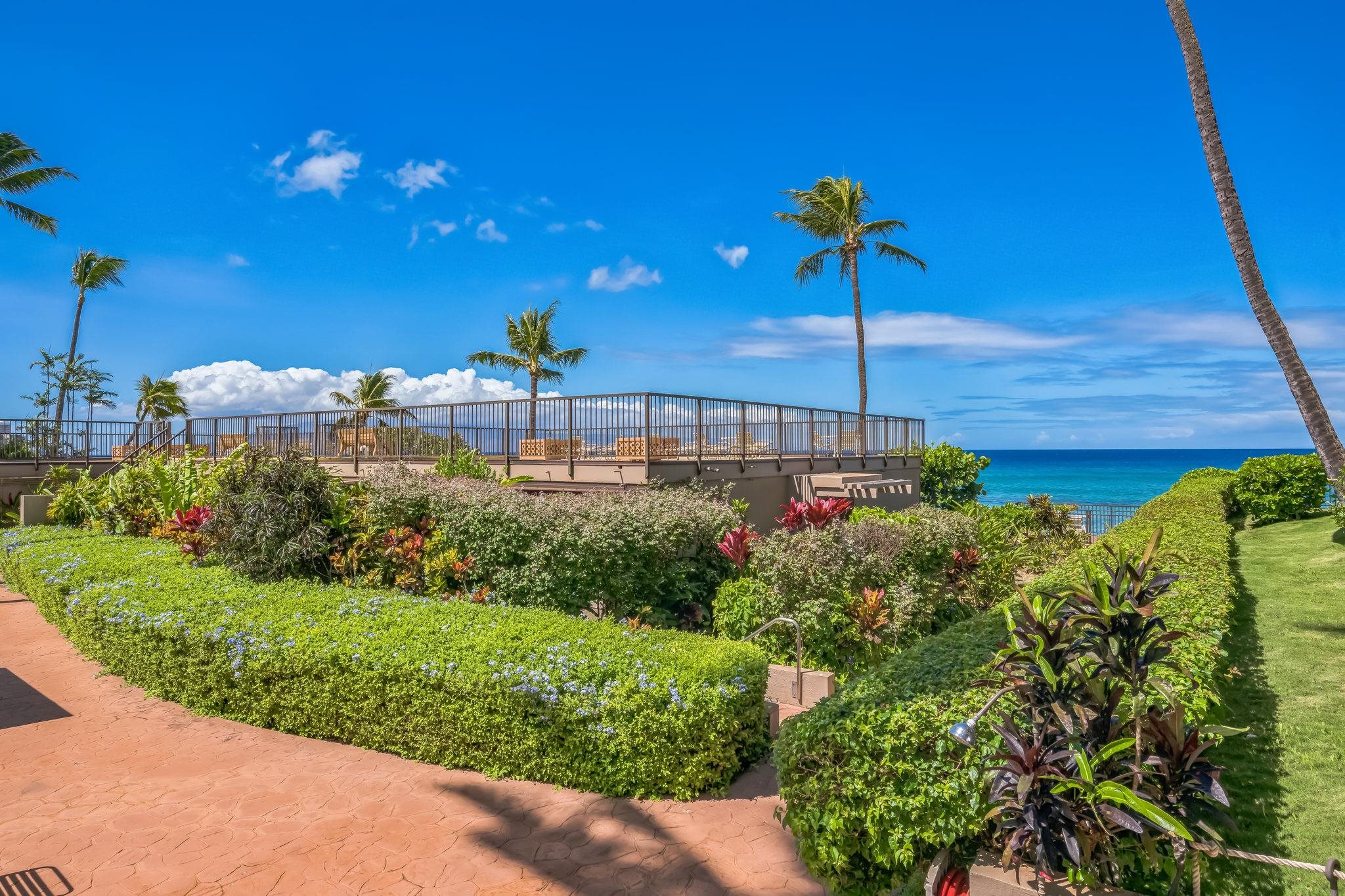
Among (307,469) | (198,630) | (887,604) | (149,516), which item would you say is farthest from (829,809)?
(149,516)

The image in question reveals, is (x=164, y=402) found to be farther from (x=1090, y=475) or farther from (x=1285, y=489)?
(x=1090, y=475)

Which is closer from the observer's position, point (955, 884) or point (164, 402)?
point (955, 884)

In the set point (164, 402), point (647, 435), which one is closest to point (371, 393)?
point (164, 402)

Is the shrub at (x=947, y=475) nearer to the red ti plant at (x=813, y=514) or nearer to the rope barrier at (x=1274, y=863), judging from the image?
the red ti plant at (x=813, y=514)

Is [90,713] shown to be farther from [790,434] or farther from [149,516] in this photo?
[790,434]

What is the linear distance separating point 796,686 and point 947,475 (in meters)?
19.4

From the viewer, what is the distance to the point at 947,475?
24531 mm

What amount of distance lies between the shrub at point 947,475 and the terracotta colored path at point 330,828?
2028 centimetres

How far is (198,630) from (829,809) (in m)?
6.46

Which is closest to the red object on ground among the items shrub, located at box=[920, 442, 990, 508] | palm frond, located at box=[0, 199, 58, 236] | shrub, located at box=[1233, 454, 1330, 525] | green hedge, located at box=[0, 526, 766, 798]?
green hedge, located at box=[0, 526, 766, 798]

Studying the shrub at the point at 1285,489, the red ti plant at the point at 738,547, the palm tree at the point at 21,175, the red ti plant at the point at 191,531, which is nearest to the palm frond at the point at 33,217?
the palm tree at the point at 21,175

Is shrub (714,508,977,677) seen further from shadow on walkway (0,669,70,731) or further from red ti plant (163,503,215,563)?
red ti plant (163,503,215,563)

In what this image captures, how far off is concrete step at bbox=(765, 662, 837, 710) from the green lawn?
2.98 m

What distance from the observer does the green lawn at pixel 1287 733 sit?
12.2 feet
